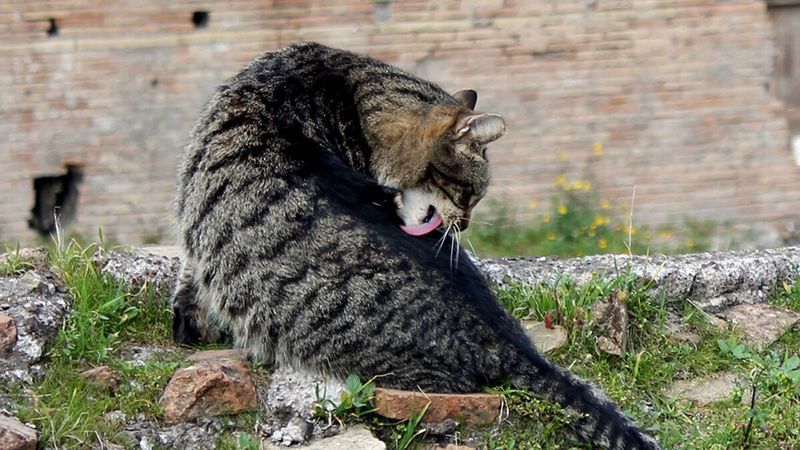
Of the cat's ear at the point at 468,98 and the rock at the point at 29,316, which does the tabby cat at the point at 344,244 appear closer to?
the cat's ear at the point at 468,98

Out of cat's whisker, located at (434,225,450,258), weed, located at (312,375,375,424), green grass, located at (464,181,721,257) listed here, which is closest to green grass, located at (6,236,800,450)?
weed, located at (312,375,375,424)

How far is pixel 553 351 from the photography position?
14.7ft

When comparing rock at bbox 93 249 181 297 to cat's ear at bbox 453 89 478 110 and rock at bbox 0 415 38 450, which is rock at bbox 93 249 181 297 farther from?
cat's ear at bbox 453 89 478 110

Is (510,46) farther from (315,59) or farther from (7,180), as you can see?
(315,59)

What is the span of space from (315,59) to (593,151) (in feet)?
18.9

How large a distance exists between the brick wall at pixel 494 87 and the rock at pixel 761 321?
4.82 meters

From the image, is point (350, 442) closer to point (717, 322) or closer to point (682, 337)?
point (682, 337)

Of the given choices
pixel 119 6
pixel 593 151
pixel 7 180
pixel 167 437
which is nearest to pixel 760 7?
pixel 593 151

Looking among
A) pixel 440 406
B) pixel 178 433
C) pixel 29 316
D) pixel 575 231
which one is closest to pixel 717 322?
pixel 440 406

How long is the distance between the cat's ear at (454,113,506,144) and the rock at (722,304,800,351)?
1.35m

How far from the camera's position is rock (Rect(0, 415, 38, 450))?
3.54m

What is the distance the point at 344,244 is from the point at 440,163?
1.82 feet

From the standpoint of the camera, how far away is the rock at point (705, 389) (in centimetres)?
434

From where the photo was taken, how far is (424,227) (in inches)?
169
